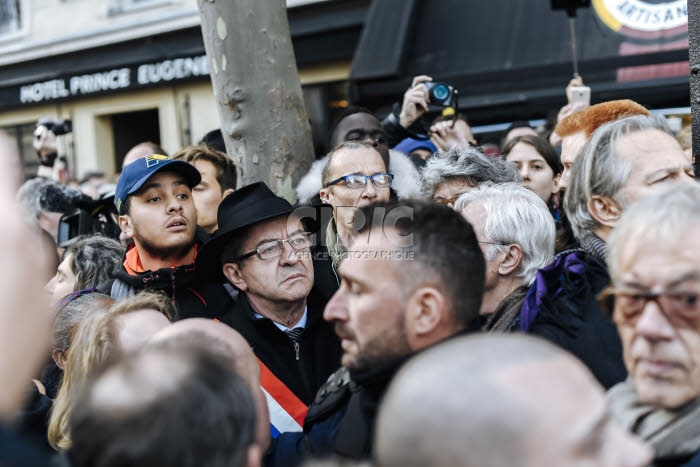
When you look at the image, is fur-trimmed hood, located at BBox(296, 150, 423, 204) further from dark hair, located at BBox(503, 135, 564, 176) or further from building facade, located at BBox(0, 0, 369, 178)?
building facade, located at BBox(0, 0, 369, 178)

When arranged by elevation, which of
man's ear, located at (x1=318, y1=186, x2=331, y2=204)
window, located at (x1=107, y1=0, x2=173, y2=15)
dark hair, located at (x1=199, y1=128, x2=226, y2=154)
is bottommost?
man's ear, located at (x1=318, y1=186, x2=331, y2=204)

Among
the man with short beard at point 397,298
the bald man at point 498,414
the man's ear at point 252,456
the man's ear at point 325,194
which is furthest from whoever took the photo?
the man's ear at point 325,194

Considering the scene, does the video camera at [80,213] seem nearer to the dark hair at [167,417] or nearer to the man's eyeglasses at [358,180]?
the man's eyeglasses at [358,180]

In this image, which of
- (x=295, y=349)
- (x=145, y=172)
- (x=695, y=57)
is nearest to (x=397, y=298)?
(x=295, y=349)

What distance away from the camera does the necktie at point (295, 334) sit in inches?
130

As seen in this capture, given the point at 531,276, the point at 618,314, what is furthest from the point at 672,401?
the point at 531,276

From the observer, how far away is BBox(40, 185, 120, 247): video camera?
17.2ft

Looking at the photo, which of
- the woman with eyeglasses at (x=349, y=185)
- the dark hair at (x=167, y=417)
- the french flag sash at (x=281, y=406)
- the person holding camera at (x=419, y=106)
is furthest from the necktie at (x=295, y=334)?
the person holding camera at (x=419, y=106)

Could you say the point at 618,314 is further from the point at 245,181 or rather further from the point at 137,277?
Answer: the point at 245,181

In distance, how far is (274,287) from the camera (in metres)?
3.32

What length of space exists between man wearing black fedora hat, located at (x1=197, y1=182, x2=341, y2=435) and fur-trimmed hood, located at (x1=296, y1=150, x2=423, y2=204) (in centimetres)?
63

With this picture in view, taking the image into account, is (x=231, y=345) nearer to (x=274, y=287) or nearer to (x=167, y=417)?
(x=167, y=417)

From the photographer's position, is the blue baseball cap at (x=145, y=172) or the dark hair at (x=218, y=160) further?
the dark hair at (x=218, y=160)

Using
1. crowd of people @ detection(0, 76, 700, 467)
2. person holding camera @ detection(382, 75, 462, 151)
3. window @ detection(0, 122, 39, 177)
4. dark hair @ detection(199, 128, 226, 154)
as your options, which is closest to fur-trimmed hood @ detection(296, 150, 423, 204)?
crowd of people @ detection(0, 76, 700, 467)
